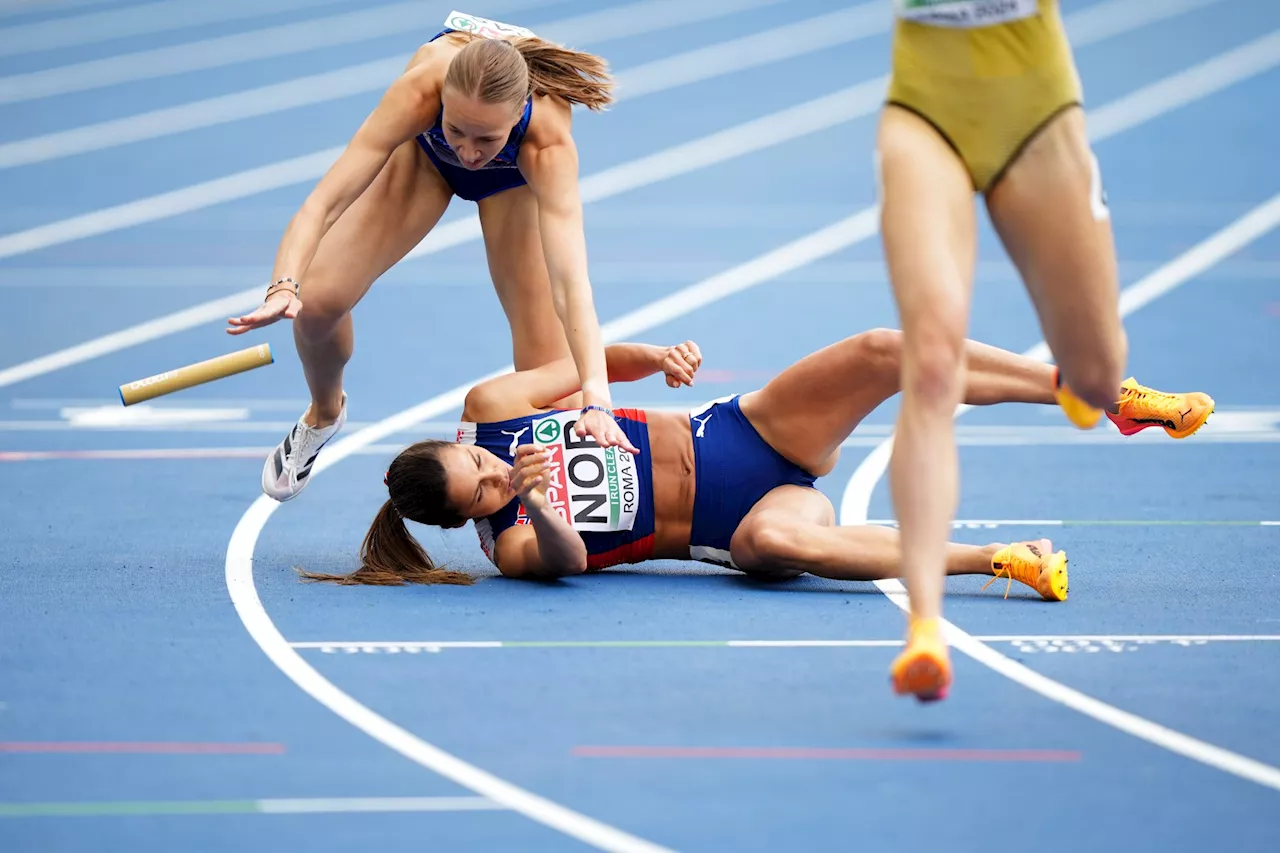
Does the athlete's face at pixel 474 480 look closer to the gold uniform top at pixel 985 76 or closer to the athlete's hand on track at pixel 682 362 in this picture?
the athlete's hand on track at pixel 682 362

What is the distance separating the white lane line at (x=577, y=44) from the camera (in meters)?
15.7

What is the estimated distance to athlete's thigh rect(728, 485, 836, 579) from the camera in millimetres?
5613

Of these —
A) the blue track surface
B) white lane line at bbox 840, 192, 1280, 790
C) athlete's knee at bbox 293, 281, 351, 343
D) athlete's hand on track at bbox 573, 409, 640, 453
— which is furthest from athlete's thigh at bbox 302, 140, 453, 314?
white lane line at bbox 840, 192, 1280, 790

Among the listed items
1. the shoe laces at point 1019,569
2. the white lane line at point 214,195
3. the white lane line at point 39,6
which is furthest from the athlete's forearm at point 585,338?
the white lane line at point 39,6

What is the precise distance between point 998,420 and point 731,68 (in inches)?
395

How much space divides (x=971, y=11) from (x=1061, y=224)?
51cm

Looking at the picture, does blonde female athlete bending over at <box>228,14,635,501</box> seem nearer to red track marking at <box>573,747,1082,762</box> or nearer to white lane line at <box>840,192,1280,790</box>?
white lane line at <box>840,192,1280,790</box>

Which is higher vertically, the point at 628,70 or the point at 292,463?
the point at 628,70

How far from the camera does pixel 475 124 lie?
5.42m

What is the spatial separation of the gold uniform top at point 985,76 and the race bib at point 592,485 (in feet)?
6.28

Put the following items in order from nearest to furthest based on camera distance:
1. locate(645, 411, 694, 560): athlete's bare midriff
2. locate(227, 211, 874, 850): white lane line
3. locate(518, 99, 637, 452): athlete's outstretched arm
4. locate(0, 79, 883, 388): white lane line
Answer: locate(227, 211, 874, 850): white lane line
locate(518, 99, 637, 452): athlete's outstretched arm
locate(645, 411, 694, 560): athlete's bare midriff
locate(0, 79, 883, 388): white lane line

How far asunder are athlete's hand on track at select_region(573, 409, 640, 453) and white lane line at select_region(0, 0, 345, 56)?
48.6 feet

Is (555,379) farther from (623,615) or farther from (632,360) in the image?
(623,615)

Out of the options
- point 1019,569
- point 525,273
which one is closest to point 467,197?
point 525,273
